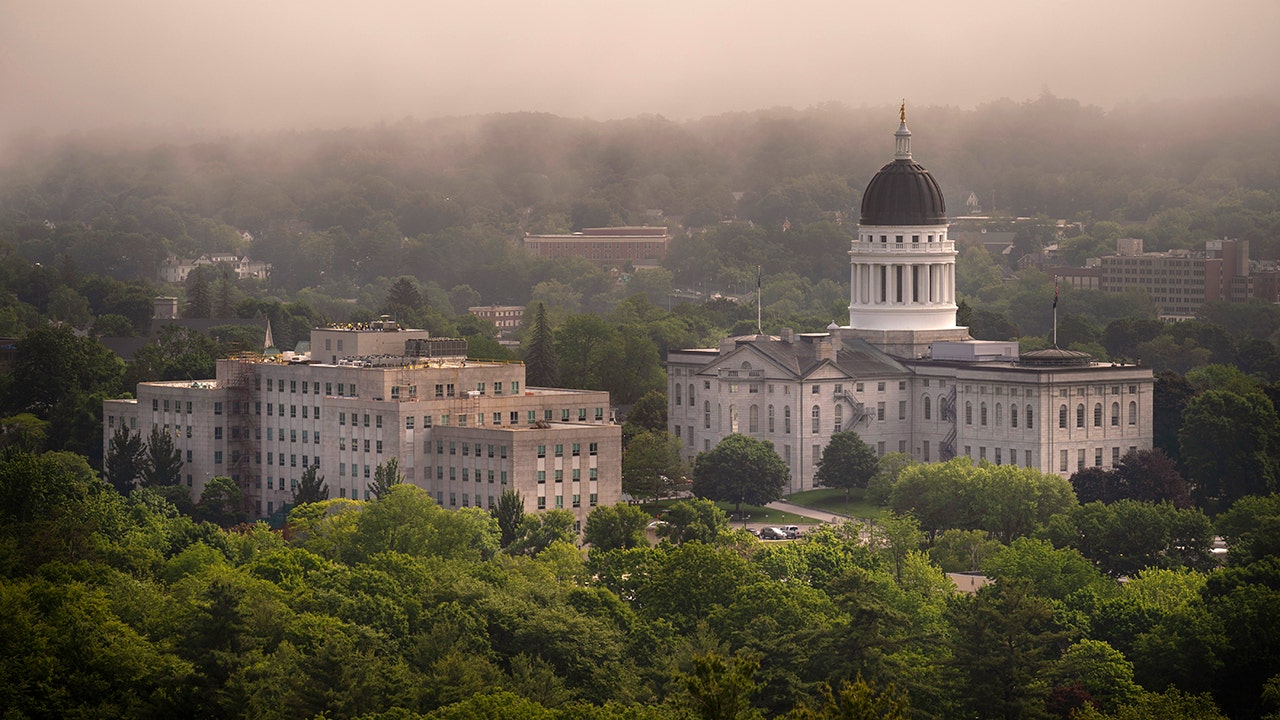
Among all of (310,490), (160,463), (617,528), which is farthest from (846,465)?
(160,463)

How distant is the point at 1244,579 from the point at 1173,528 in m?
19.5

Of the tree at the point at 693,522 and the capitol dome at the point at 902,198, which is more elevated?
the capitol dome at the point at 902,198

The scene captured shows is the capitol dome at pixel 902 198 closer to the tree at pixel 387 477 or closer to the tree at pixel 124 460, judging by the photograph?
the tree at pixel 387 477

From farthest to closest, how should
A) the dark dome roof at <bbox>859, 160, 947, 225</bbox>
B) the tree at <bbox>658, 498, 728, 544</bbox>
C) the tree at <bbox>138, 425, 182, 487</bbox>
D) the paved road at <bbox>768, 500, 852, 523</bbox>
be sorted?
the dark dome roof at <bbox>859, 160, 947, 225</bbox> < the tree at <bbox>138, 425, 182, 487</bbox> < the paved road at <bbox>768, 500, 852, 523</bbox> < the tree at <bbox>658, 498, 728, 544</bbox>

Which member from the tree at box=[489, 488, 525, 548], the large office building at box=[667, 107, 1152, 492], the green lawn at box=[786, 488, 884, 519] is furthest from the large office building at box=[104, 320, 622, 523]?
the large office building at box=[667, 107, 1152, 492]

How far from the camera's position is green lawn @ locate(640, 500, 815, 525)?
510ft

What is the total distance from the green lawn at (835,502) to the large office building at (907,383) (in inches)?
92.2

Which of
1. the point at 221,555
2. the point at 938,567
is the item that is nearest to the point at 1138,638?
the point at 938,567

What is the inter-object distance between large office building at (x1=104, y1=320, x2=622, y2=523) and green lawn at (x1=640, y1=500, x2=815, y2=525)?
5478 mm

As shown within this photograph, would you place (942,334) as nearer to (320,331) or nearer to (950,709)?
(320,331)

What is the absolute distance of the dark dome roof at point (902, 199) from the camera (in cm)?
18950

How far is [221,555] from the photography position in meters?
123

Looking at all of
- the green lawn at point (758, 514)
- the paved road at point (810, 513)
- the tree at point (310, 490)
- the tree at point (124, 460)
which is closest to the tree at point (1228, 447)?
the paved road at point (810, 513)

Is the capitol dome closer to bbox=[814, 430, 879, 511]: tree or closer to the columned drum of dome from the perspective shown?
the columned drum of dome
